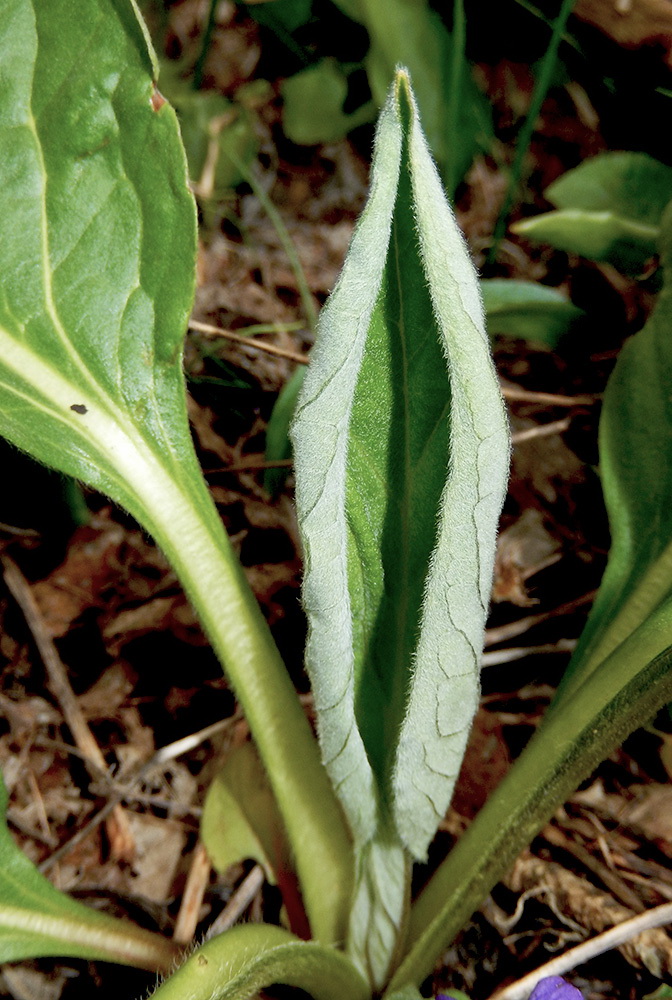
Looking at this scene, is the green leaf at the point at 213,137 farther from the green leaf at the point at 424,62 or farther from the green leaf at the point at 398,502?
the green leaf at the point at 398,502

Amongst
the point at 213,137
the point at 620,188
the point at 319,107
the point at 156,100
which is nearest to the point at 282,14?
the point at 319,107

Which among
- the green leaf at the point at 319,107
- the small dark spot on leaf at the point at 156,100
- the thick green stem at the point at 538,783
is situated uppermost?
the small dark spot on leaf at the point at 156,100

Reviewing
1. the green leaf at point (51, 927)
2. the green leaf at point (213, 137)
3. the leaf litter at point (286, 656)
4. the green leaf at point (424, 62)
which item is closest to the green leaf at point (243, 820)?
the leaf litter at point (286, 656)

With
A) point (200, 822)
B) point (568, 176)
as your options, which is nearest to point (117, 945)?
point (200, 822)

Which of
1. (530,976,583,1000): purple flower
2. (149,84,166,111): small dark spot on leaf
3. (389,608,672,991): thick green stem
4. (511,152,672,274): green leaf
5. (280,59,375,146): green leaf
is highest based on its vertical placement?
(149,84,166,111): small dark spot on leaf

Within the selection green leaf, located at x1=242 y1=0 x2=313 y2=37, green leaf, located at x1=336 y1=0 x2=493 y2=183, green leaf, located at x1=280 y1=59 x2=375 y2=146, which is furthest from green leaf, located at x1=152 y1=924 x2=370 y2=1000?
green leaf, located at x1=242 y1=0 x2=313 y2=37

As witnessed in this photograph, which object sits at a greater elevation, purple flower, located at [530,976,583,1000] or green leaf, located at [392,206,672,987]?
green leaf, located at [392,206,672,987]

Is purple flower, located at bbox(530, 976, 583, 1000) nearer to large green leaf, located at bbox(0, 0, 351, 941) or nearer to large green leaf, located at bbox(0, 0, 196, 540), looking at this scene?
large green leaf, located at bbox(0, 0, 351, 941)
